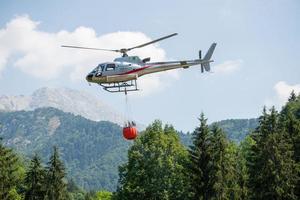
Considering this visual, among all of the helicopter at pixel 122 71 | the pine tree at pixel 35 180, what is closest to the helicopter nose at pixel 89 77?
the helicopter at pixel 122 71

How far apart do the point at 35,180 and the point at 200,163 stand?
933 inches

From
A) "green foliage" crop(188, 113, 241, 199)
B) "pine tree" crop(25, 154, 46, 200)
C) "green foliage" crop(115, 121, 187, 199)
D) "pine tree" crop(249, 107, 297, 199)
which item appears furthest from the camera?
"pine tree" crop(25, 154, 46, 200)

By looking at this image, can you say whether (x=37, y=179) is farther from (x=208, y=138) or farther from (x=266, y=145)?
(x=266, y=145)

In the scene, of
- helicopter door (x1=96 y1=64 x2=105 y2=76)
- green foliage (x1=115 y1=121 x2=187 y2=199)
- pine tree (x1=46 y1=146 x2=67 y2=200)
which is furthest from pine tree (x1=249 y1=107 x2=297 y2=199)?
pine tree (x1=46 y1=146 x2=67 y2=200)

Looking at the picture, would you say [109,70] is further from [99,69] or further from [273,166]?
[273,166]

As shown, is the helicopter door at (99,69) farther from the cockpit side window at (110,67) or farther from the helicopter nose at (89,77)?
the helicopter nose at (89,77)

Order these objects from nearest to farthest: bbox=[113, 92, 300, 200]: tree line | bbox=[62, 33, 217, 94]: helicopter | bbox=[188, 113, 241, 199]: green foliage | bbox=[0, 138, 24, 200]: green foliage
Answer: bbox=[62, 33, 217, 94]: helicopter < bbox=[113, 92, 300, 200]: tree line < bbox=[188, 113, 241, 199]: green foliage < bbox=[0, 138, 24, 200]: green foliage

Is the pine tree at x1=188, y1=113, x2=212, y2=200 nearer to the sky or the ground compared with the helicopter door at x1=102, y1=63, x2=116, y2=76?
nearer to the ground

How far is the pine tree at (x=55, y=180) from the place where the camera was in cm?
6481

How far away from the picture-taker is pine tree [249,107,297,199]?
50.0 metres

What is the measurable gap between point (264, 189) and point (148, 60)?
20.1 meters

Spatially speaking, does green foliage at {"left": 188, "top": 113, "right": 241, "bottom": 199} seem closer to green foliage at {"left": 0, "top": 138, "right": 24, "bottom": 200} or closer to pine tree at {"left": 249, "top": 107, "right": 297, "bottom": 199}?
pine tree at {"left": 249, "top": 107, "right": 297, "bottom": 199}

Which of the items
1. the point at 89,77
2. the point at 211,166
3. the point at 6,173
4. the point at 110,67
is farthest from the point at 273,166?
the point at 6,173

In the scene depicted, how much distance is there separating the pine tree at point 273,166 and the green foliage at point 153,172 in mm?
8298
